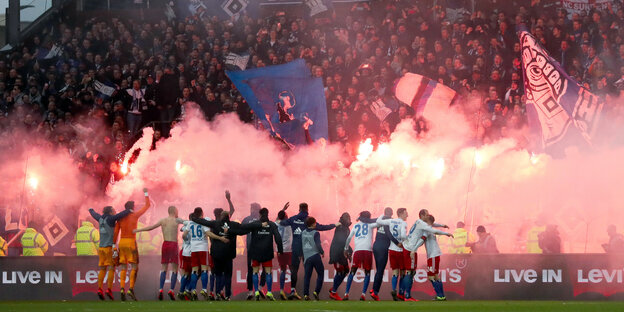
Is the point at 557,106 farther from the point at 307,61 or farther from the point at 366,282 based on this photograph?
the point at 307,61

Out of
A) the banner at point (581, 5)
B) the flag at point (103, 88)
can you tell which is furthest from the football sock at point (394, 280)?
the flag at point (103, 88)

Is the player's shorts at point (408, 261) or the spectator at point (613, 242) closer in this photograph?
the player's shorts at point (408, 261)

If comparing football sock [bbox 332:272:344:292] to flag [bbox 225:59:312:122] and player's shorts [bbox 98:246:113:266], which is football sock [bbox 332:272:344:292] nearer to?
player's shorts [bbox 98:246:113:266]

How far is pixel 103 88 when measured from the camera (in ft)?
88.6

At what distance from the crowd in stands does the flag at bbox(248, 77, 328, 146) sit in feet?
0.98

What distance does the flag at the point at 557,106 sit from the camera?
72.5ft

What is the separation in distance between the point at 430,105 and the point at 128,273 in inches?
321

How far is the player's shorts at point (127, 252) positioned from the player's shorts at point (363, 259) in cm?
385

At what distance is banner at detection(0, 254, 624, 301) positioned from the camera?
19.2 meters

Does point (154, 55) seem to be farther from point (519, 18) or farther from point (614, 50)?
point (614, 50)

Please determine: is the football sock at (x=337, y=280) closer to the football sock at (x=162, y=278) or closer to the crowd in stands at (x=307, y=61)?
the football sock at (x=162, y=278)

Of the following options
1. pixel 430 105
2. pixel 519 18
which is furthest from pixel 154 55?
pixel 519 18

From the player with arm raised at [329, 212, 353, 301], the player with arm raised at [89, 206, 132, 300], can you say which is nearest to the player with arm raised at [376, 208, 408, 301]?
the player with arm raised at [329, 212, 353, 301]

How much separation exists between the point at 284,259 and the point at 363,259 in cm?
149
